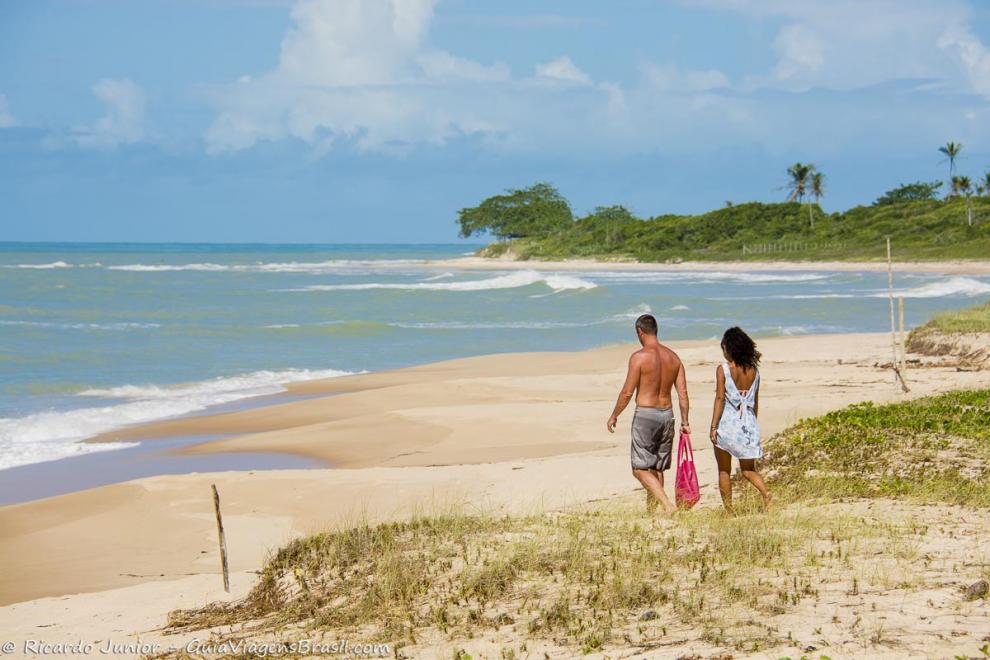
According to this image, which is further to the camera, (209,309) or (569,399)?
(209,309)

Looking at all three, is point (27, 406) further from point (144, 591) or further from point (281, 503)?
point (144, 591)

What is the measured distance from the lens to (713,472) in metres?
10.5

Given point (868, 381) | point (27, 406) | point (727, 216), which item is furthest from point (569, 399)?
point (727, 216)

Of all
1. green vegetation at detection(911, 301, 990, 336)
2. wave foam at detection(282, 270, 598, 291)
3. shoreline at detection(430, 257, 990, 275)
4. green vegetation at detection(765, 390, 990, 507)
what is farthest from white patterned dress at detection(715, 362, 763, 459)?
shoreline at detection(430, 257, 990, 275)

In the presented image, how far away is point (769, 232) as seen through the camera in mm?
95438

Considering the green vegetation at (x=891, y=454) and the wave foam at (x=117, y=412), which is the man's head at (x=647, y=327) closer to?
the green vegetation at (x=891, y=454)

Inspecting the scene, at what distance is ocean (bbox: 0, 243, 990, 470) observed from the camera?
20000 mm

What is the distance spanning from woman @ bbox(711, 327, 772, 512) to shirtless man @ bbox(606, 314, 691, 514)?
0.87 feet

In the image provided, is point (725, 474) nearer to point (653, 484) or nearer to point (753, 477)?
point (753, 477)

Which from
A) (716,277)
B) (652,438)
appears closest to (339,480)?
(652,438)

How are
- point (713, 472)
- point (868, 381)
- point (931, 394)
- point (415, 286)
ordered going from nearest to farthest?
point (713, 472) < point (931, 394) < point (868, 381) < point (415, 286)

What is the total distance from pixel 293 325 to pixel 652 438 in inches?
1148

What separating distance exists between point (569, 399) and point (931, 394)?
5648mm

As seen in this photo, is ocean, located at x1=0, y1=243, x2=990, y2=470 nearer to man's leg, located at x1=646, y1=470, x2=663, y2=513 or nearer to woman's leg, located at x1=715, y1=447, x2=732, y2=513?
man's leg, located at x1=646, y1=470, x2=663, y2=513
